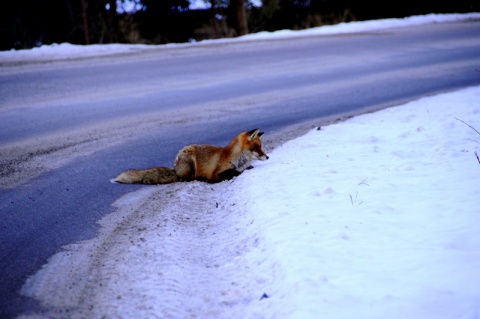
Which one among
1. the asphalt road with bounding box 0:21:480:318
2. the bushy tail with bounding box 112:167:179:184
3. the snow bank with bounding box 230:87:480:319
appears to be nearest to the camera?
the snow bank with bounding box 230:87:480:319

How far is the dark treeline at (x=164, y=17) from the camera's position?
22.7m

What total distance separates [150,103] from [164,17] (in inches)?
705

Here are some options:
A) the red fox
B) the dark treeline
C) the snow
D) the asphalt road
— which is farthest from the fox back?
the dark treeline

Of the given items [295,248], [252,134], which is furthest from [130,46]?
[295,248]

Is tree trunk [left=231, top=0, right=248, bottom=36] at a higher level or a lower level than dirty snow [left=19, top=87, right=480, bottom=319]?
higher

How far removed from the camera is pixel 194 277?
4.30 meters

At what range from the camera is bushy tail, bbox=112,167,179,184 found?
6785mm

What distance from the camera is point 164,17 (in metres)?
27.8

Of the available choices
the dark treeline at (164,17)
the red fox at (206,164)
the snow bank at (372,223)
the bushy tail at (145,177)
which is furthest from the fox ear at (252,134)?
the dark treeline at (164,17)

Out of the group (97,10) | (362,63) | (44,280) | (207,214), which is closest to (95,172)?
(207,214)

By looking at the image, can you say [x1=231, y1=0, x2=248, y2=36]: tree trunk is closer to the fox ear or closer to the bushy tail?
the fox ear

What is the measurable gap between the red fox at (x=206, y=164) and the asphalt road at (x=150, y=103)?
0.28 m

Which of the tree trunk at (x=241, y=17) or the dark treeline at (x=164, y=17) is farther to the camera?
the tree trunk at (x=241, y=17)

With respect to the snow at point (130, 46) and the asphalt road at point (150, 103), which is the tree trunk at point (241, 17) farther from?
the asphalt road at point (150, 103)
